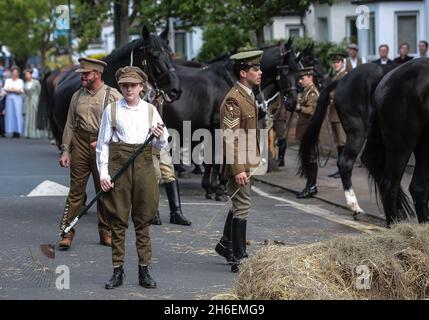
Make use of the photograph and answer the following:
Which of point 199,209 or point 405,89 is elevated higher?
point 405,89

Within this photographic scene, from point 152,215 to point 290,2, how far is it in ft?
51.1

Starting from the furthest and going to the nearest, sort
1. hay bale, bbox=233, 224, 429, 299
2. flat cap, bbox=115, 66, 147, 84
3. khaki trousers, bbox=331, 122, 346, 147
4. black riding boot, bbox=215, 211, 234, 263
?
khaki trousers, bbox=331, 122, 346, 147
black riding boot, bbox=215, 211, 234, 263
flat cap, bbox=115, 66, 147, 84
hay bale, bbox=233, 224, 429, 299

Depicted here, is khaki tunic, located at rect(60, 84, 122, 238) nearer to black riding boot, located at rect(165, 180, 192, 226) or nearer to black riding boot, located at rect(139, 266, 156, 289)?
black riding boot, located at rect(165, 180, 192, 226)

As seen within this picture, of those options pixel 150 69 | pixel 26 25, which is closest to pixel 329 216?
pixel 150 69

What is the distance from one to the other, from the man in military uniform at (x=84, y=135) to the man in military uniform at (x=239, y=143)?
171cm

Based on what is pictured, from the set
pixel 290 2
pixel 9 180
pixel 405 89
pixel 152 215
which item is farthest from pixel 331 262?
pixel 290 2

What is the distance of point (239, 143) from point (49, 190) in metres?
6.89

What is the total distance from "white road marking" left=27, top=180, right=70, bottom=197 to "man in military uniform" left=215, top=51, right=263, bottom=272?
6250 millimetres

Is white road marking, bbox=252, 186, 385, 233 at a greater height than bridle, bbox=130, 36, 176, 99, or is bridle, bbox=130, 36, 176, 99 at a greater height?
bridle, bbox=130, 36, 176, 99

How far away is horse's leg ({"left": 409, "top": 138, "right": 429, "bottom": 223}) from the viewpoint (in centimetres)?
1225

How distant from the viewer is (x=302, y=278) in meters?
8.03

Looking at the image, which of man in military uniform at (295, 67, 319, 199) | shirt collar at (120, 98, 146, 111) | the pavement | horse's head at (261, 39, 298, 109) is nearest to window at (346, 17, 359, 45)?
the pavement

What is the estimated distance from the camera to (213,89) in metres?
16.0
